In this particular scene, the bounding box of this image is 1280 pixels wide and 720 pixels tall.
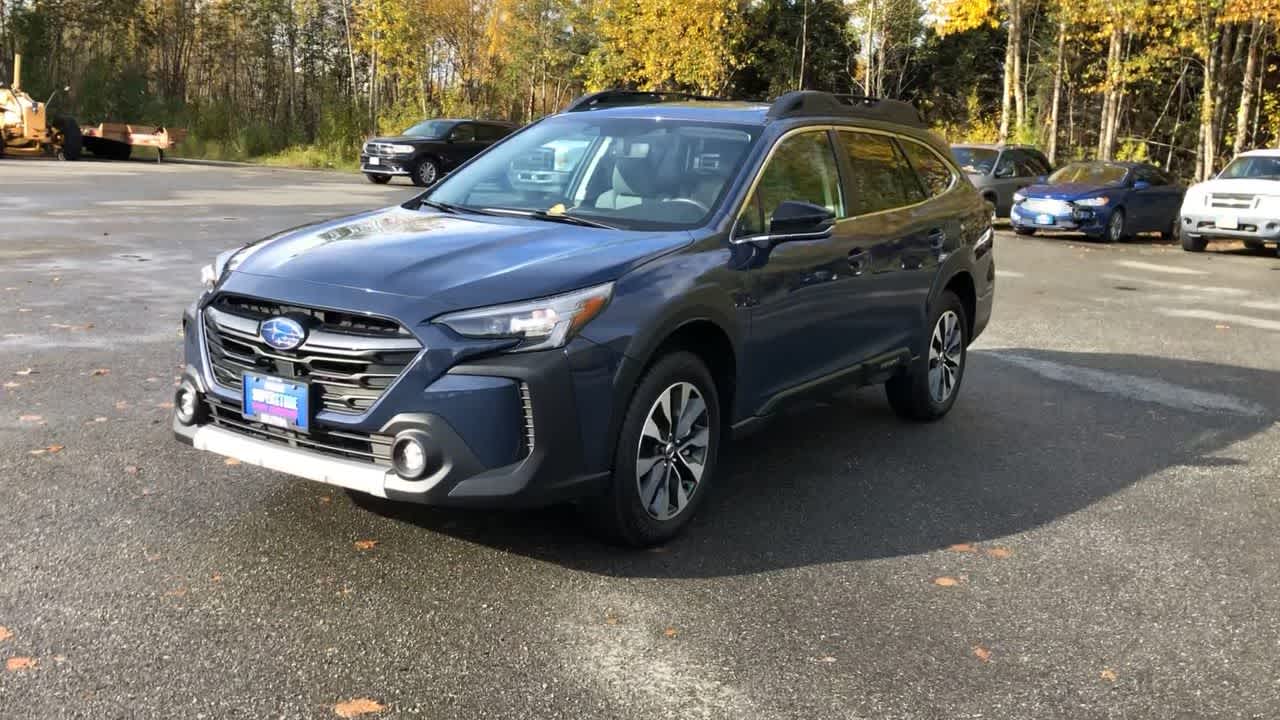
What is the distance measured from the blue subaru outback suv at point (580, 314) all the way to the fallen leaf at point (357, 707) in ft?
2.90

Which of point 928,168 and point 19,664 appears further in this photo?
point 928,168

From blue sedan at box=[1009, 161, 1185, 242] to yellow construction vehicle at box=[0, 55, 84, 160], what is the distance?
82.3 ft

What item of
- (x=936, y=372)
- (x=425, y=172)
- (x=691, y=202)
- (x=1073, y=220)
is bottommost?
(x=936, y=372)

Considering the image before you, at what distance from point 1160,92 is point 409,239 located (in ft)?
142

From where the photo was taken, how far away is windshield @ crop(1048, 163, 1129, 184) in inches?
Answer: 896

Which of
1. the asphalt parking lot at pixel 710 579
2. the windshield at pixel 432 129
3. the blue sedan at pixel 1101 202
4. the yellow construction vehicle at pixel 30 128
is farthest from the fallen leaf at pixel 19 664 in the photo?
the yellow construction vehicle at pixel 30 128

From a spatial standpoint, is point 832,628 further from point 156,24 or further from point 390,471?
point 156,24

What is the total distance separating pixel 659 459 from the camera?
4.92 metres

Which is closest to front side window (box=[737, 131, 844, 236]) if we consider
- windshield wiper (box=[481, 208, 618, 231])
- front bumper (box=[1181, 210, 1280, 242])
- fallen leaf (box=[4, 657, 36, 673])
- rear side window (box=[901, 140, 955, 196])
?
windshield wiper (box=[481, 208, 618, 231])

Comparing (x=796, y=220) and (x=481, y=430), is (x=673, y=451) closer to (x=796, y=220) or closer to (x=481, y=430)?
(x=481, y=430)

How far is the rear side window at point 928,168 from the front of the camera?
7.17 m

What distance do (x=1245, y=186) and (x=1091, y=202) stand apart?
2.60 meters

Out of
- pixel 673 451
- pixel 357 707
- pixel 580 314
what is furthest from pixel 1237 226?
pixel 357 707

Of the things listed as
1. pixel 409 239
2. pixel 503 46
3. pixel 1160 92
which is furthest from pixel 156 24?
pixel 409 239
